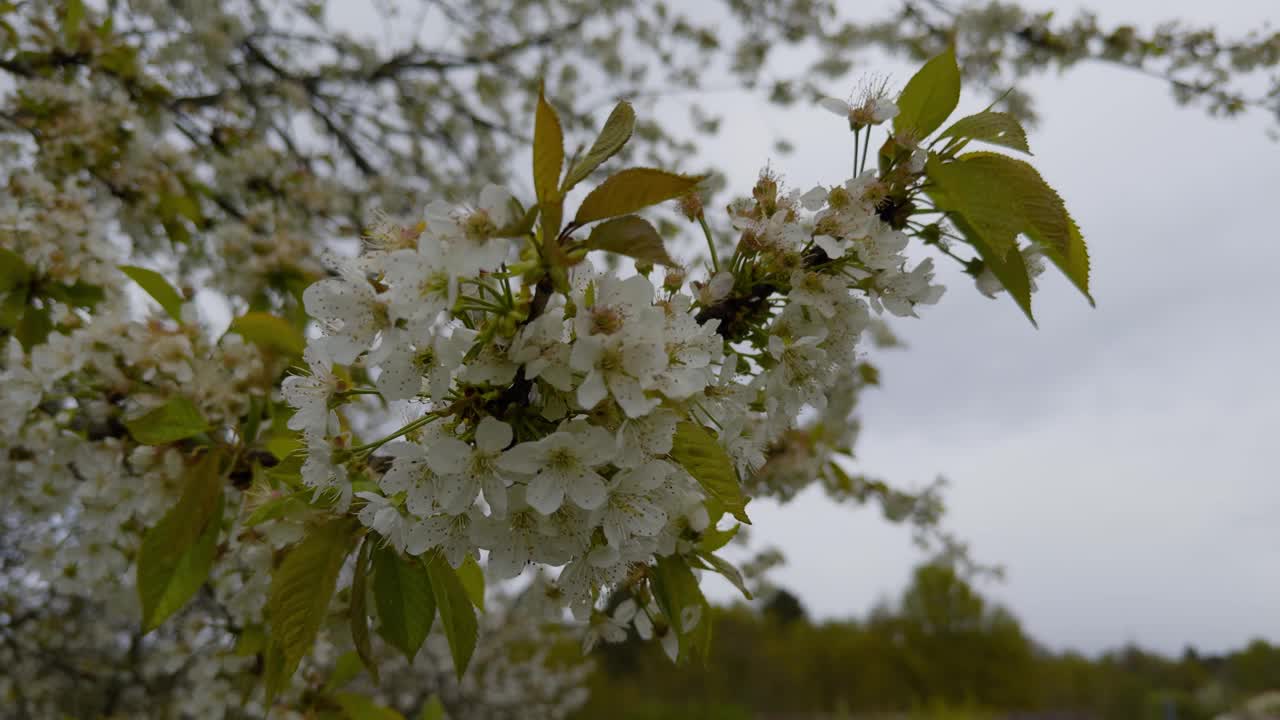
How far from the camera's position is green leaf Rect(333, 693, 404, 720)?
1390 mm

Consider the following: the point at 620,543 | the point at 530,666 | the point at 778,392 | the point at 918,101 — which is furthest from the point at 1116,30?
the point at 530,666

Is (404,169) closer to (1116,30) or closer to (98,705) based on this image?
(98,705)

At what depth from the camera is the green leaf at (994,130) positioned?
851 millimetres

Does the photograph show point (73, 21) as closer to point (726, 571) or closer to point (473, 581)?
point (473, 581)

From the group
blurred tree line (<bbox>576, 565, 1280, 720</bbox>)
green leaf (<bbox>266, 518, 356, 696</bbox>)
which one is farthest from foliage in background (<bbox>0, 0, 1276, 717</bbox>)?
blurred tree line (<bbox>576, 565, 1280, 720</bbox>)

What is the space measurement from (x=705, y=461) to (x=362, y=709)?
1049 mm

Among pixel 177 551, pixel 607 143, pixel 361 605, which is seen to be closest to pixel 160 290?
pixel 177 551

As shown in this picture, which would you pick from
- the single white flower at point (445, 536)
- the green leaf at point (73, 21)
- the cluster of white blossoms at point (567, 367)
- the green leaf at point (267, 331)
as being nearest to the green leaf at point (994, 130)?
the cluster of white blossoms at point (567, 367)

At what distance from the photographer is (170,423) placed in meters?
1.19

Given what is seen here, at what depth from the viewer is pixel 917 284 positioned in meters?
0.90

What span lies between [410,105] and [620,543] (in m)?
4.04

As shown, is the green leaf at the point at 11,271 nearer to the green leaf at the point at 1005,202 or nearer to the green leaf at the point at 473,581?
the green leaf at the point at 473,581

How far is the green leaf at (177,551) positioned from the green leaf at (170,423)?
0.31 feet

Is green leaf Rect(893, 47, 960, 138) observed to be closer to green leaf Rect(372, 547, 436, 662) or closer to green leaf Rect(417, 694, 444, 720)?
green leaf Rect(372, 547, 436, 662)
